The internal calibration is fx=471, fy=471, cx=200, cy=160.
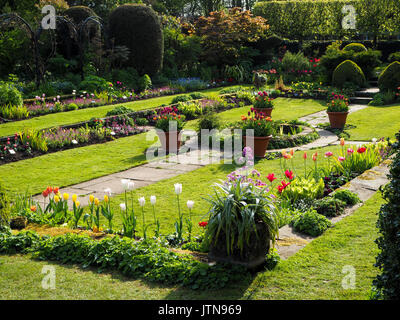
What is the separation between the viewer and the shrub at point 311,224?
482 cm

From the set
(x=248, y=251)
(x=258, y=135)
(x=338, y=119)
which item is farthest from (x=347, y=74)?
(x=248, y=251)

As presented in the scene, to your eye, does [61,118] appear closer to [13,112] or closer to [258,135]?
[13,112]

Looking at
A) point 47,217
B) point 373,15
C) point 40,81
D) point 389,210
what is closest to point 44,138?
point 47,217

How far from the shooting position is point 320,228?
485 centimetres

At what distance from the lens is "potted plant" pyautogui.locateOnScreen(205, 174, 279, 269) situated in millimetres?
3918

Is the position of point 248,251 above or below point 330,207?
above

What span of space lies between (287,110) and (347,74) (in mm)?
3825

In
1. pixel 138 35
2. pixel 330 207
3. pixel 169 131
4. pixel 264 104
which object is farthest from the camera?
pixel 138 35

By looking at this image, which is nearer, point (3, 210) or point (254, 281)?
point (254, 281)

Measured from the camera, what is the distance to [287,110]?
14.0m

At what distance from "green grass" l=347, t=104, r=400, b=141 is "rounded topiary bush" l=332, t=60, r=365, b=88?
2.64m

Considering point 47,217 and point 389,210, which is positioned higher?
point 389,210
